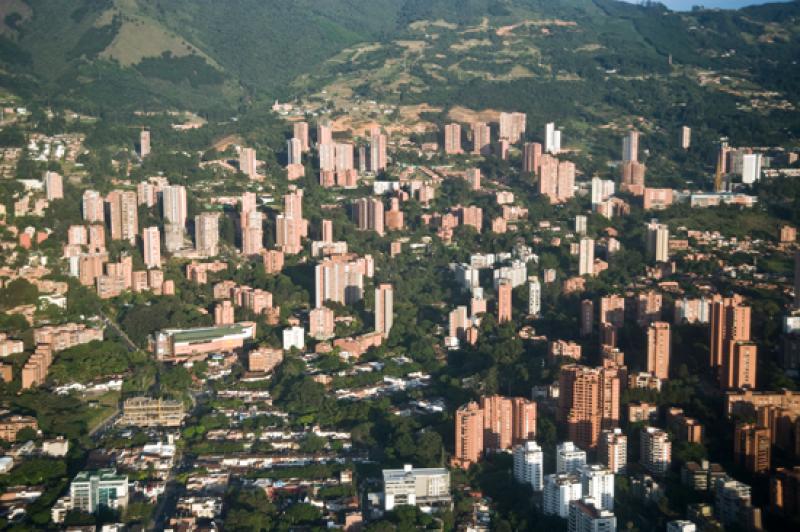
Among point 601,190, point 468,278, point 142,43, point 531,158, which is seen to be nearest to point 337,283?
point 468,278

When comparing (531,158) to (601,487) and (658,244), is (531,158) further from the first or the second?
(601,487)

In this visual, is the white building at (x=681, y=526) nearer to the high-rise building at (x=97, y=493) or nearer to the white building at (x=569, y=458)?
the white building at (x=569, y=458)

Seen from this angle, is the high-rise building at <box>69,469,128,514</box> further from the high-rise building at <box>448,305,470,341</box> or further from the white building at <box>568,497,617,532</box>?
the high-rise building at <box>448,305,470,341</box>

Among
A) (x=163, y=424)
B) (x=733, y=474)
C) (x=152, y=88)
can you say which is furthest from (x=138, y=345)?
(x=152, y=88)

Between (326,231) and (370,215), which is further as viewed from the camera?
(370,215)

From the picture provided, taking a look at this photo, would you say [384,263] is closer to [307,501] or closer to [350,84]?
[307,501]

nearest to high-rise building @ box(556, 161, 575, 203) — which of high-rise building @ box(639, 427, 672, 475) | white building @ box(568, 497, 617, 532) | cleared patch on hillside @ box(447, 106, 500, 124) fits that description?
cleared patch on hillside @ box(447, 106, 500, 124)

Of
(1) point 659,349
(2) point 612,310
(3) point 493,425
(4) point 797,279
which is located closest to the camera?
(3) point 493,425
